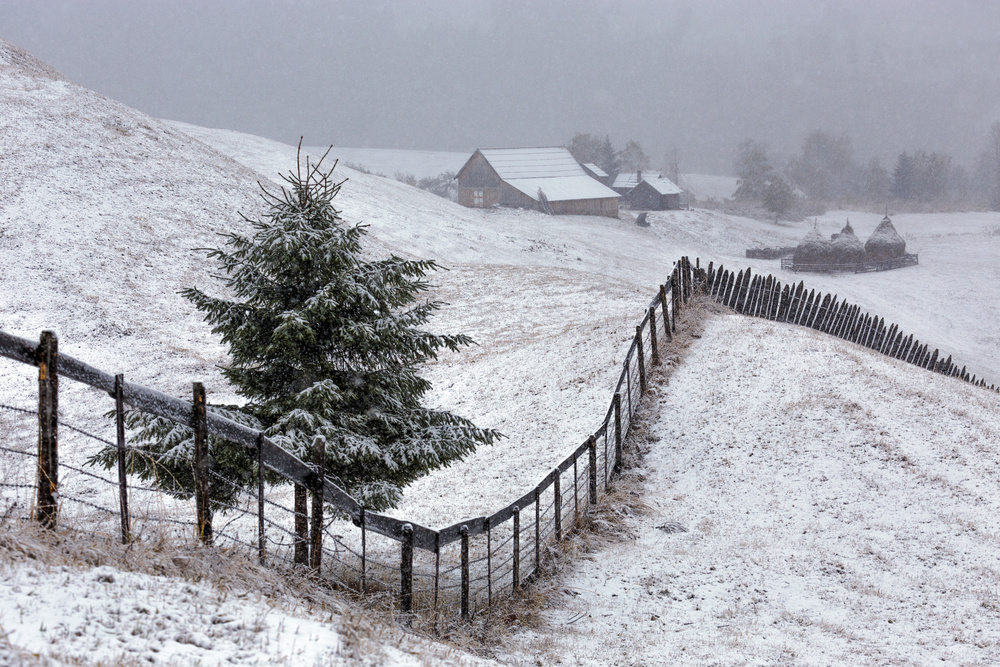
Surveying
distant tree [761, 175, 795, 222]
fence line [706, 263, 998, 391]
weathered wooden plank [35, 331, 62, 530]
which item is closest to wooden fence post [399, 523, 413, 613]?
weathered wooden plank [35, 331, 62, 530]

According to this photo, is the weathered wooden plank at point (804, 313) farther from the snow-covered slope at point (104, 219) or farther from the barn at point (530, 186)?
the barn at point (530, 186)

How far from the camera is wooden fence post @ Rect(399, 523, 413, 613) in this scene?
23.2 ft

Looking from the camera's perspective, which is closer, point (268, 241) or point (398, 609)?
point (398, 609)

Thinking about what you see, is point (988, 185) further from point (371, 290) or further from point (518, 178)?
point (371, 290)

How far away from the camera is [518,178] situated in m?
72.6

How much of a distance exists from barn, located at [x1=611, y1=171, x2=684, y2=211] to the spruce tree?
76.0 metres

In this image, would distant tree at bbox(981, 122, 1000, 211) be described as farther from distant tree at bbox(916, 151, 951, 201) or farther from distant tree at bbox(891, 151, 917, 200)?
distant tree at bbox(891, 151, 917, 200)

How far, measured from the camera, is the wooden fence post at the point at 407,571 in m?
7.06

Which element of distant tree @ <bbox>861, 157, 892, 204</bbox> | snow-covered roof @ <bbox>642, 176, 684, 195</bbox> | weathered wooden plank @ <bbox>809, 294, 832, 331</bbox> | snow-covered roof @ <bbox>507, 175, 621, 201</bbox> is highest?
distant tree @ <bbox>861, 157, 892, 204</bbox>

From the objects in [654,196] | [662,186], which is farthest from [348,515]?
[662,186]

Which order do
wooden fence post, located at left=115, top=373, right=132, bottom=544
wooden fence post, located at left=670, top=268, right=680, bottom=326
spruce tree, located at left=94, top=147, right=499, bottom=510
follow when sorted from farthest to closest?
wooden fence post, located at left=670, top=268, right=680, bottom=326, spruce tree, located at left=94, top=147, right=499, bottom=510, wooden fence post, located at left=115, top=373, right=132, bottom=544

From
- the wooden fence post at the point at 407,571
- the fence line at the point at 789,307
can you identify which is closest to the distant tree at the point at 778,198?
the fence line at the point at 789,307

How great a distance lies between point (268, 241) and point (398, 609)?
4.32 meters

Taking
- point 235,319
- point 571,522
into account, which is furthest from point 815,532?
point 235,319
